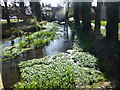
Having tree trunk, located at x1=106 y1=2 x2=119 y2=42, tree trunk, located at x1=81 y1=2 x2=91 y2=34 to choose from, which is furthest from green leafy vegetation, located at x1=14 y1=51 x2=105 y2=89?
tree trunk, located at x1=81 y1=2 x2=91 y2=34

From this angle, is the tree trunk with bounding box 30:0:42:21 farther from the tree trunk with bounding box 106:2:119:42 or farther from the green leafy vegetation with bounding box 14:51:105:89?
the green leafy vegetation with bounding box 14:51:105:89

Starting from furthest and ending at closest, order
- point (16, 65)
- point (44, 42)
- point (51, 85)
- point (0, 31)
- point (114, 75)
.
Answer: point (0, 31), point (44, 42), point (16, 65), point (114, 75), point (51, 85)

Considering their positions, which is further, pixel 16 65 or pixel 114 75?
pixel 16 65

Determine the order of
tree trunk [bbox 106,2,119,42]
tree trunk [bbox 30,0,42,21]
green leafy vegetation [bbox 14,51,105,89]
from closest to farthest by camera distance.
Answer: green leafy vegetation [bbox 14,51,105,89] < tree trunk [bbox 106,2,119,42] < tree trunk [bbox 30,0,42,21]

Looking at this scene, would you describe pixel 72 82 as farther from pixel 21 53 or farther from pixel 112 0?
pixel 112 0

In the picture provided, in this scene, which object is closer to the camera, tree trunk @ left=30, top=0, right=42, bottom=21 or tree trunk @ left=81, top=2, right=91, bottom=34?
tree trunk @ left=81, top=2, right=91, bottom=34

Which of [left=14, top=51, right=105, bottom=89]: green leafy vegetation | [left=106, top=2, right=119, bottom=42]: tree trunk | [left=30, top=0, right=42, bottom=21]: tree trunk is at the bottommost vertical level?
[left=14, top=51, right=105, bottom=89]: green leafy vegetation

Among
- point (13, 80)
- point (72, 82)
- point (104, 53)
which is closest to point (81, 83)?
point (72, 82)

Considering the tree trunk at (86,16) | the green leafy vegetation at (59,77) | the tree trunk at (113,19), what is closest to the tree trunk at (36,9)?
the tree trunk at (86,16)

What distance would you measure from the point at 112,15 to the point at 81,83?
7.09 meters

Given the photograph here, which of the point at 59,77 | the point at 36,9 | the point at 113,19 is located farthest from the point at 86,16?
the point at 36,9

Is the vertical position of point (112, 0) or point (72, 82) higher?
point (112, 0)

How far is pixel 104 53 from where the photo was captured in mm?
9805

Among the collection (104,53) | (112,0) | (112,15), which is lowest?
(104,53)
